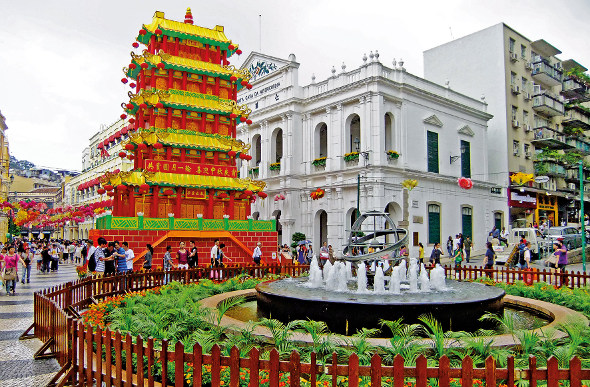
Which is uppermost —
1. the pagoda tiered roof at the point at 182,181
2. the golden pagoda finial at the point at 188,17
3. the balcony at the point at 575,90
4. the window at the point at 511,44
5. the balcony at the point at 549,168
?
the window at the point at 511,44

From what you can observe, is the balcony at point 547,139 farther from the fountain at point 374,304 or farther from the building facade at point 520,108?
the fountain at point 374,304

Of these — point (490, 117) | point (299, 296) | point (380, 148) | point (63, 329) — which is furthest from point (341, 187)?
point (63, 329)

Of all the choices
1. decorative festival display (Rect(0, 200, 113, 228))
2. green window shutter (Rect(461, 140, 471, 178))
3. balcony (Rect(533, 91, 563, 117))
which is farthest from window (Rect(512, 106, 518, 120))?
decorative festival display (Rect(0, 200, 113, 228))

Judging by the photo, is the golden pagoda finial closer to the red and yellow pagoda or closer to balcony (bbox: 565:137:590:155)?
the red and yellow pagoda

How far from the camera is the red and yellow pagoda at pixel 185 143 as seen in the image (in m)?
23.1

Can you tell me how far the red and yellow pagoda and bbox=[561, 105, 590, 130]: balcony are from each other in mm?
39092

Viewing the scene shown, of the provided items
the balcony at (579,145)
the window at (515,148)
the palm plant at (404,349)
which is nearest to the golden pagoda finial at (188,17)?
the palm plant at (404,349)

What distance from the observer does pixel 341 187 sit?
30281 mm

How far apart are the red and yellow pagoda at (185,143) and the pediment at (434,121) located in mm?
13504

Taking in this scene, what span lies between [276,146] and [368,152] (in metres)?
11.3

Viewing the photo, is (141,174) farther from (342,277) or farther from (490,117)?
(490,117)

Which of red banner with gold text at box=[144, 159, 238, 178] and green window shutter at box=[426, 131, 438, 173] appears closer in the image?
red banner with gold text at box=[144, 159, 238, 178]

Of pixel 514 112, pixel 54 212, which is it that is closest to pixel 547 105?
pixel 514 112

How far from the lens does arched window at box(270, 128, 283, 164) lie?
35.9 m
